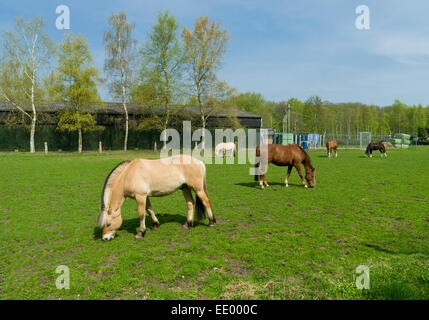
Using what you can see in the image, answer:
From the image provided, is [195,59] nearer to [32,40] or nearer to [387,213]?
[32,40]

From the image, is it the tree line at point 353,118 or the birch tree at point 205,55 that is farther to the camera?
the tree line at point 353,118

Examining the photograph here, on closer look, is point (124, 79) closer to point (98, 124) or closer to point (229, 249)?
point (98, 124)

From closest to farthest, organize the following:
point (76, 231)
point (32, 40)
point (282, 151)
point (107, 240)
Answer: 1. point (107, 240)
2. point (76, 231)
3. point (282, 151)
4. point (32, 40)

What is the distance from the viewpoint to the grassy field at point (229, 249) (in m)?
3.77

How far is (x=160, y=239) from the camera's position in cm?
582

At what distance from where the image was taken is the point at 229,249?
5211 mm

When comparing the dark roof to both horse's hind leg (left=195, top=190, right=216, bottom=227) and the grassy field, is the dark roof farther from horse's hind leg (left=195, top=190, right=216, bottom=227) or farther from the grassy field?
horse's hind leg (left=195, top=190, right=216, bottom=227)

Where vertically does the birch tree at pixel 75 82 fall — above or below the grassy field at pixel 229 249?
above

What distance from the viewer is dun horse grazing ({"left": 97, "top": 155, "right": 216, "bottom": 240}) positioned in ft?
18.3

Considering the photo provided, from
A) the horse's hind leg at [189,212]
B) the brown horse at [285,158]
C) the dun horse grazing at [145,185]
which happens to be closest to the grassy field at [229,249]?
the horse's hind leg at [189,212]

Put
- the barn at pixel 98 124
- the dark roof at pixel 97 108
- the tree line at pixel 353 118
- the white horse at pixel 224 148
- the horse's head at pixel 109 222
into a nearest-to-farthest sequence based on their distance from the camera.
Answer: the horse's head at pixel 109 222 → the white horse at pixel 224 148 → the barn at pixel 98 124 → the dark roof at pixel 97 108 → the tree line at pixel 353 118

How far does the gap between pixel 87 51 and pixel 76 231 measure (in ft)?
103

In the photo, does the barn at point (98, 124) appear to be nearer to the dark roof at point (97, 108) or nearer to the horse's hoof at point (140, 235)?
the dark roof at point (97, 108)
